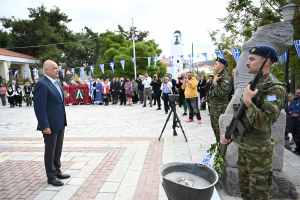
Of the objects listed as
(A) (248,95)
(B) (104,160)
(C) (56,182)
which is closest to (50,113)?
(C) (56,182)

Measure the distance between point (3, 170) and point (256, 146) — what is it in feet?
14.5

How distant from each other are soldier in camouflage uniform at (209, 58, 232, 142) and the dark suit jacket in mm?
2915

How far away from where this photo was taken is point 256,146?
1.99 meters

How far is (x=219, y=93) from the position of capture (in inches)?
161

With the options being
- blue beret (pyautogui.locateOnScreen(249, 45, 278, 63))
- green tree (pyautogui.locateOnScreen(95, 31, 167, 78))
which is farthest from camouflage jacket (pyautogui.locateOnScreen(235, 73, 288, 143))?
green tree (pyautogui.locateOnScreen(95, 31, 167, 78))

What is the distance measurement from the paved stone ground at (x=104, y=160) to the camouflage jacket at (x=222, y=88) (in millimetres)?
1238

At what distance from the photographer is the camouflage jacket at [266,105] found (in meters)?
1.79

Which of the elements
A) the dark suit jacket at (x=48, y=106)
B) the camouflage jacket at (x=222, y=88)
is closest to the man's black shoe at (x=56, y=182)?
the dark suit jacket at (x=48, y=106)

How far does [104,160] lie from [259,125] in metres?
3.27

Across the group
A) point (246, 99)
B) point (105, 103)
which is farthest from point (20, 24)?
point (246, 99)

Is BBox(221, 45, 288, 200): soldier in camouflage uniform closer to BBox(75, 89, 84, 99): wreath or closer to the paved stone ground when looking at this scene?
the paved stone ground

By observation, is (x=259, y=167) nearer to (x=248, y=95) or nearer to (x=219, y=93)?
(x=248, y=95)

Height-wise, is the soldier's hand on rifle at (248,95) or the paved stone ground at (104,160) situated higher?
the soldier's hand on rifle at (248,95)

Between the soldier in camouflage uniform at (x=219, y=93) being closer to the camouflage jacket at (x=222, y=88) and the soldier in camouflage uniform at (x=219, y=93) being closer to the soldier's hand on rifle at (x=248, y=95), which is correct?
the camouflage jacket at (x=222, y=88)
